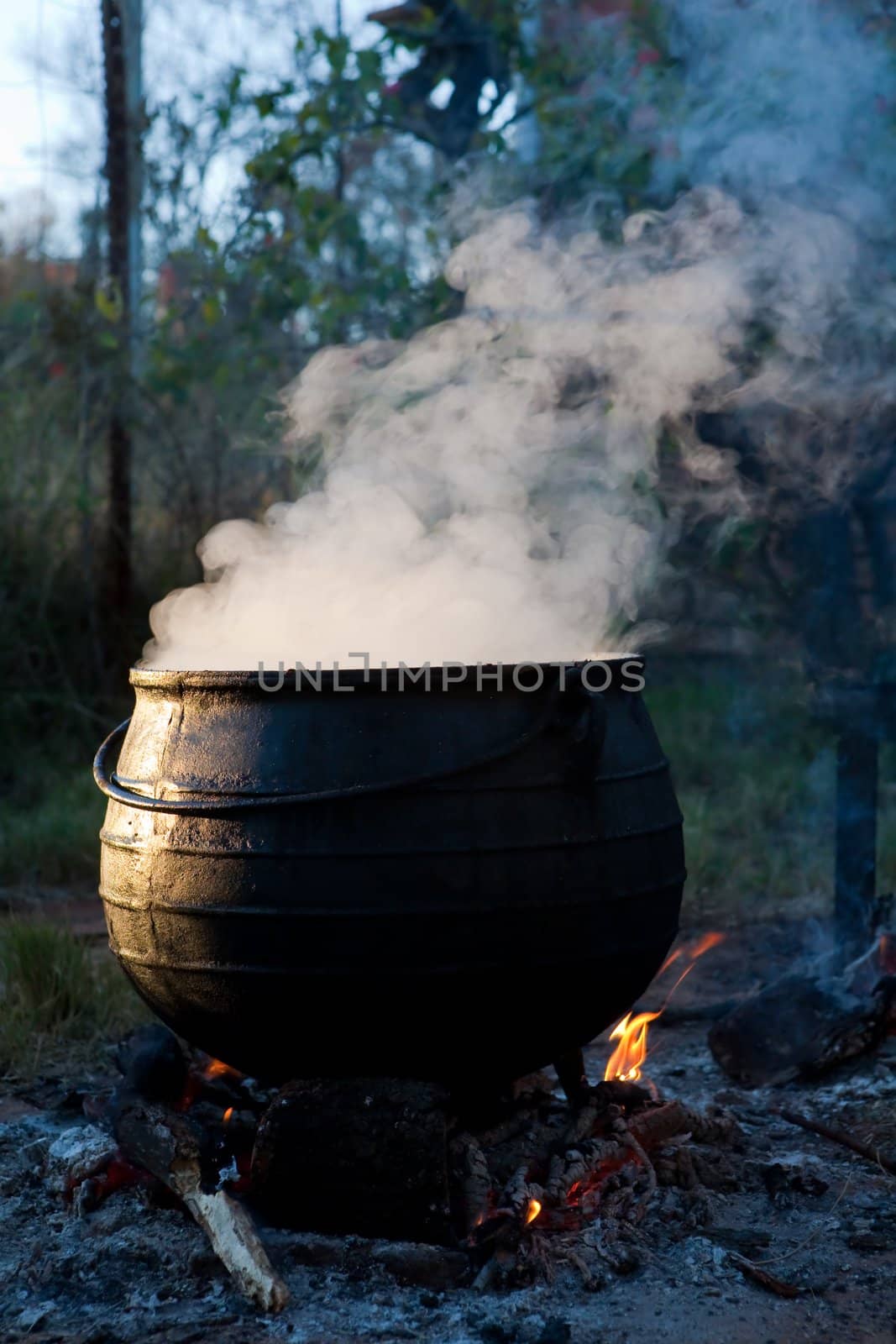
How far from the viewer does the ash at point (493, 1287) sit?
2287mm

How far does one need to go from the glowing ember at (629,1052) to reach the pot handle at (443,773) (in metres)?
1.18

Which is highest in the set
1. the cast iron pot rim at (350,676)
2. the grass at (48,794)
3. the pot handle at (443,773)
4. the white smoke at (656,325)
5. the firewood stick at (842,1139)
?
the white smoke at (656,325)

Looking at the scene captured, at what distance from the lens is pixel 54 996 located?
13.1 feet

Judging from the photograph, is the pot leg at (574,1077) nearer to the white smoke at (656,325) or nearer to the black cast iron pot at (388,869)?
the black cast iron pot at (388,869)

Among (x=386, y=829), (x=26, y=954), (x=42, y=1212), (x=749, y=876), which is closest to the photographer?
(x=386, y=829)

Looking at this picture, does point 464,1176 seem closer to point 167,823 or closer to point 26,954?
point 167,823

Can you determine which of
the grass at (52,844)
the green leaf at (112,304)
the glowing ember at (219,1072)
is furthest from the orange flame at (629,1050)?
the green leaf at (112,304)

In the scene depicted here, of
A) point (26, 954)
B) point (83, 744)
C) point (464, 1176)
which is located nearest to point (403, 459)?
point (26, 954)

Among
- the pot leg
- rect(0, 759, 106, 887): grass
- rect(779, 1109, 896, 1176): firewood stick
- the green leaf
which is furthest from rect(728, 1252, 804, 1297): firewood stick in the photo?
the green leaf

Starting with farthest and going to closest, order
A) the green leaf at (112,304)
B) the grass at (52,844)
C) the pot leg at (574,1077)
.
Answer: the green leaf at (112,304), the grass at (52,844), the pot leg at (574,1077)

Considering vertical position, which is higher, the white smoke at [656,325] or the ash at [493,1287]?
the white smoke at [656,325]

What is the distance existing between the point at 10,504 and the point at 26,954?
4.31m

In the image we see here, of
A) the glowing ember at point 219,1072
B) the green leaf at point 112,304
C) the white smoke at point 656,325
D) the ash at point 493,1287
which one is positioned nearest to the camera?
the ash at point 493,1287

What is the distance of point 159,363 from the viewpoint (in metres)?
7.39
